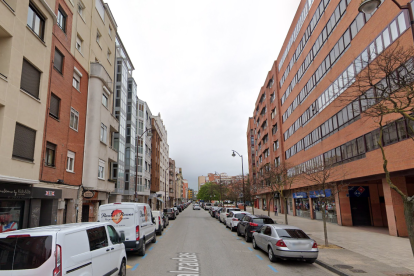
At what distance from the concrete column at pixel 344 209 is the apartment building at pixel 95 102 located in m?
20.4

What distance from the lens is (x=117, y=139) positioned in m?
30.8

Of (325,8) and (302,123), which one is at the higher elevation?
(325,8)

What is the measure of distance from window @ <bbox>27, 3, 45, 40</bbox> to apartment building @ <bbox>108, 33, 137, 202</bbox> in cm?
1489

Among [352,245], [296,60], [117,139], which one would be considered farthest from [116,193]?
[296,60]

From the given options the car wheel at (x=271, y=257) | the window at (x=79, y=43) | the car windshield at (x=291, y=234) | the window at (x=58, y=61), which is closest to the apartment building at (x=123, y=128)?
the window at (x=79, y=43)

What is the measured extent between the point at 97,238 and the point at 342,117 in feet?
73.6

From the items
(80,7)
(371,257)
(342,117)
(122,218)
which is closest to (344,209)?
(342,117)

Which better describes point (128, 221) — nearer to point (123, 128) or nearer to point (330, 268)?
point (330, 268)

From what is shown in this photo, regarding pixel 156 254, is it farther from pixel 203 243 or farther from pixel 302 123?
pixel 302 123

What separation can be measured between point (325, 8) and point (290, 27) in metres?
12.5

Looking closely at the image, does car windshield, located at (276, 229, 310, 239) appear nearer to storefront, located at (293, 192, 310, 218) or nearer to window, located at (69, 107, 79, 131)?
window, located at (69, 107, 79, 131)

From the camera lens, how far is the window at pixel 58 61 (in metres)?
16.0

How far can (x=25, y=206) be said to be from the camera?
41.2 ft

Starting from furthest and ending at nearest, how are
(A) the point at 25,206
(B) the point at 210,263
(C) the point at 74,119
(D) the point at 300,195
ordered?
(D) the point at 300,195 < (C) the point at 74,119 < (A) the point at 25,206 < (B) the point at 210,263
